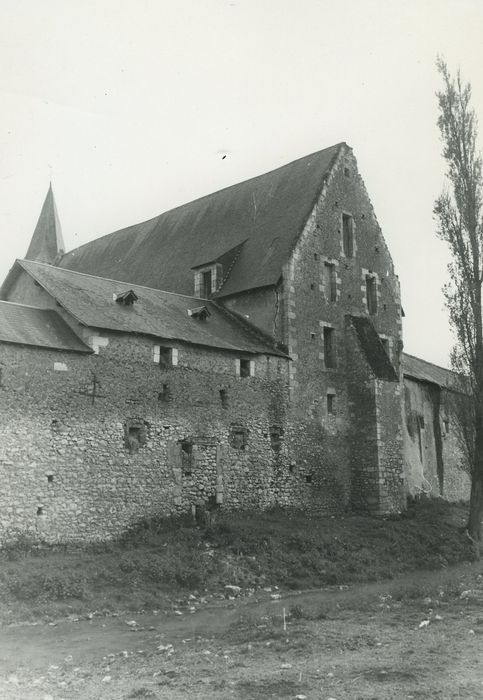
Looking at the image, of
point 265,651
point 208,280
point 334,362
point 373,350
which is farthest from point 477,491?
point 265,651

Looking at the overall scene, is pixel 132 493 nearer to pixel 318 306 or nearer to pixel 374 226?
pixel 318 306

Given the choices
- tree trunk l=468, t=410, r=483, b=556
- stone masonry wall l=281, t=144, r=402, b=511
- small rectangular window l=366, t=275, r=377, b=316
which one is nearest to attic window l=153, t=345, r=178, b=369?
stone masonry wall l=281, t=144, r=402, b=511

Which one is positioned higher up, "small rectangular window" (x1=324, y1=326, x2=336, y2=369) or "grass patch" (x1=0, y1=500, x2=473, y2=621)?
"small rectangular window" (x1=324, y1=326, x2=336, y2=369)

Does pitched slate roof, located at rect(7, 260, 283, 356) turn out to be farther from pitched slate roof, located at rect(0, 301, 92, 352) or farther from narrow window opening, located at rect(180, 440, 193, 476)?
narrow window opening, located at rect(180, 440, 193, 476)

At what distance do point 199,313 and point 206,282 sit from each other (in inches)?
177

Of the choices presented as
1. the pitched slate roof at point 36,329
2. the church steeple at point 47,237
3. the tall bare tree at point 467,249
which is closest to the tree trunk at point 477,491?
the tall bare tree at point 467,249

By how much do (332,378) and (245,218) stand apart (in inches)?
334

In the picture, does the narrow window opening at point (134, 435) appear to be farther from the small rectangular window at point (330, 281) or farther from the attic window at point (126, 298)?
the small rectangular window at point (330, 281)

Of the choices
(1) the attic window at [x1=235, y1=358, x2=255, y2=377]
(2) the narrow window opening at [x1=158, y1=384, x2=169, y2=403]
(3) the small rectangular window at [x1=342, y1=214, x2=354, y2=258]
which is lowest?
(2) the narrow window opening at [x1=158, y1=384, x2=169, y2=403]

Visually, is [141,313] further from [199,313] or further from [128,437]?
[128,437]

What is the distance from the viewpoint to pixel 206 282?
3002cm

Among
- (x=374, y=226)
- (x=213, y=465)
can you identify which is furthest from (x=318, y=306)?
(x=213, y=465)

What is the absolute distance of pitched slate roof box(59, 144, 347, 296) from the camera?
28.3 m

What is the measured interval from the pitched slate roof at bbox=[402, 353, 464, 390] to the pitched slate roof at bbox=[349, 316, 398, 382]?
5592 millimetres
